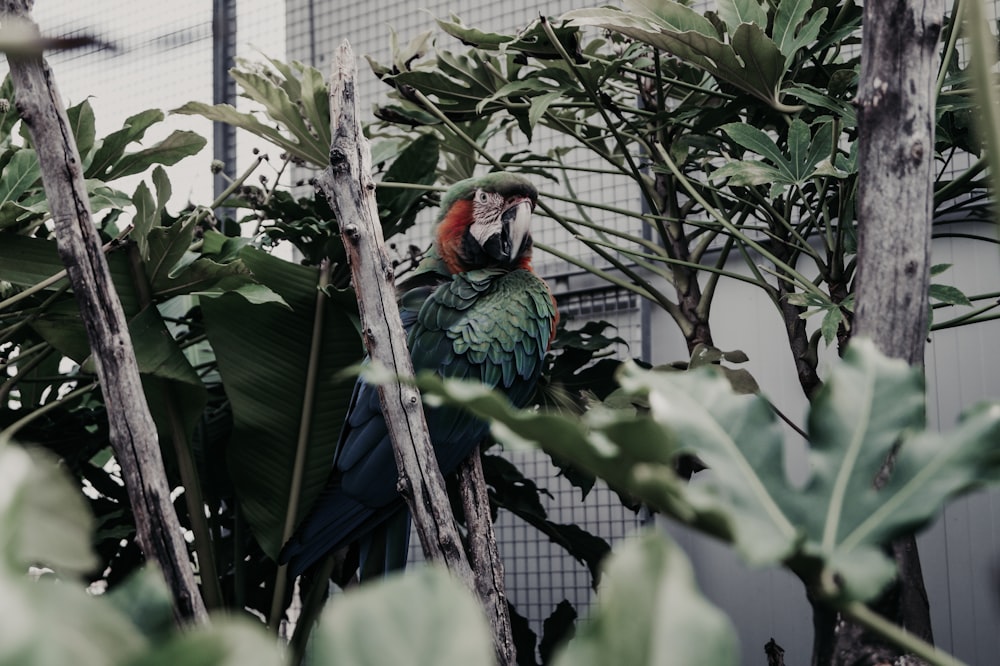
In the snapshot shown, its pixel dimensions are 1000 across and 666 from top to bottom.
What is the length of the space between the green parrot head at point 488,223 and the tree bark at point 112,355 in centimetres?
61

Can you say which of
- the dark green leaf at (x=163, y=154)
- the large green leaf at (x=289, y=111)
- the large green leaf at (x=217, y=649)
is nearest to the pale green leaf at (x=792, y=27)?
the large green leaf at (x=289, y=111)

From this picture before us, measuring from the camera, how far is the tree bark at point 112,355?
57 centimetres

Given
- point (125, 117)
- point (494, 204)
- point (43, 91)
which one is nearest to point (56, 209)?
point (43, 91)

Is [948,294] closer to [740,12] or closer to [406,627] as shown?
[740,12]

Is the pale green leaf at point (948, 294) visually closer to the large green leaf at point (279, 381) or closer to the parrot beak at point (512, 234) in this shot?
the parrot beak at point (512, 234)

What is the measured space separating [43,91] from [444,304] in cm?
58

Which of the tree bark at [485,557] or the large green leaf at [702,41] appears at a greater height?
the large green leaf at [702,41]

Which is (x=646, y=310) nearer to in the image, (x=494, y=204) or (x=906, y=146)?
(x=494, y=204)

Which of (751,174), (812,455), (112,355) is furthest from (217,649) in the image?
(751,174)

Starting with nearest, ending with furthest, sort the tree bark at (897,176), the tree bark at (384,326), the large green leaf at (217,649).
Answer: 1. the large green leaf at (217,649)
2. the tree bark at (897,176)
3. the tree bark at (384,326)

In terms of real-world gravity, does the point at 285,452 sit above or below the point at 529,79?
below

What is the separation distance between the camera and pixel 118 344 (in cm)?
59

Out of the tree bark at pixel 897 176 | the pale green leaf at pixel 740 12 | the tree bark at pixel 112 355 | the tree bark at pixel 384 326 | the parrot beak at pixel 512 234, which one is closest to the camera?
the tree bark at pixel 897 176

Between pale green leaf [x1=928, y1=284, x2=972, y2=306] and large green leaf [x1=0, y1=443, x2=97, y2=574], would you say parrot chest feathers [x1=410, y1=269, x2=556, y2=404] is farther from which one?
large green leaf [x1=0, y1=443, x2=97, y2=574]
